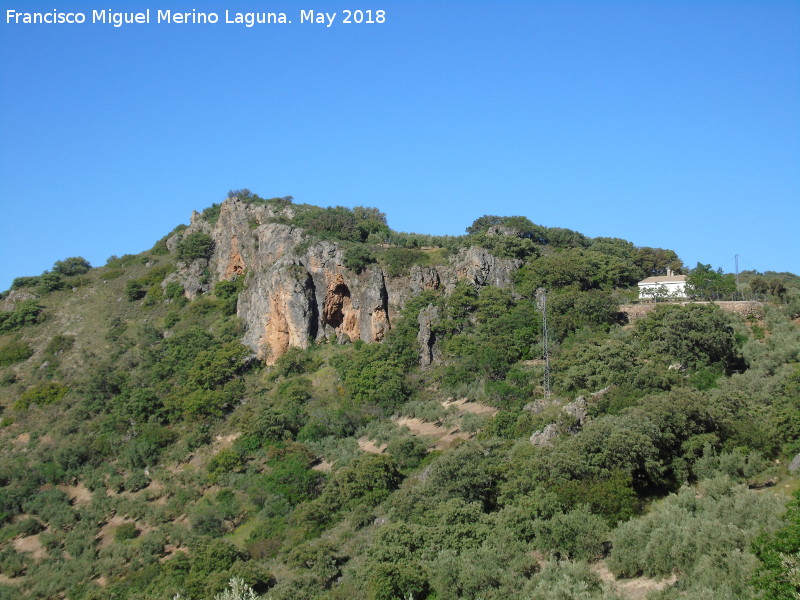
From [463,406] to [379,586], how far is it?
73.3 ft

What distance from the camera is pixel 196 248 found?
7544cm

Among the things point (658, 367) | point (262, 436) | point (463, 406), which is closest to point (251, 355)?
point (262, 436)

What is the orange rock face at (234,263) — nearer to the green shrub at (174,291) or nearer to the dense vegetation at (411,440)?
the dense vegetation at (411,440)

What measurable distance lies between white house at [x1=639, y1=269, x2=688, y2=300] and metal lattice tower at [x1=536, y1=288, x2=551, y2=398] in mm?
6718

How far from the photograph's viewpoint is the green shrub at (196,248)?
247 ft

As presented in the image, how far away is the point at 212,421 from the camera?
56.2m

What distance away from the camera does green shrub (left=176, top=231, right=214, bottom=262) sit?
75438 mm

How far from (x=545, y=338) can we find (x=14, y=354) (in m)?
43.5

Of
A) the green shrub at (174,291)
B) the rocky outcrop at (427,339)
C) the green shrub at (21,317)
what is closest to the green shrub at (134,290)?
the green shrub at (174,291)

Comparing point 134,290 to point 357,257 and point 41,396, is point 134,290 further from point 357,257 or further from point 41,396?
point 357,257

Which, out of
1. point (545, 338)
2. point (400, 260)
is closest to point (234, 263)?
point (400, 260)

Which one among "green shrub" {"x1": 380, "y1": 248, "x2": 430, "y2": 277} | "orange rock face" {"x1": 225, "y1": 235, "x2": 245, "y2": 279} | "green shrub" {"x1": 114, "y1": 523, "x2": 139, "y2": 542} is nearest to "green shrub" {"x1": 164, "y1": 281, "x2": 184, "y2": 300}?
"orange rock face" {"x1": 225, "y1": 235, "x2": 245, "y2": 279}

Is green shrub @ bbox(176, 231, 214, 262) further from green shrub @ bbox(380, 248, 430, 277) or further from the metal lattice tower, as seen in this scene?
the metal lattice tower

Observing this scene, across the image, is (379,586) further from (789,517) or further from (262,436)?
(262,436)
